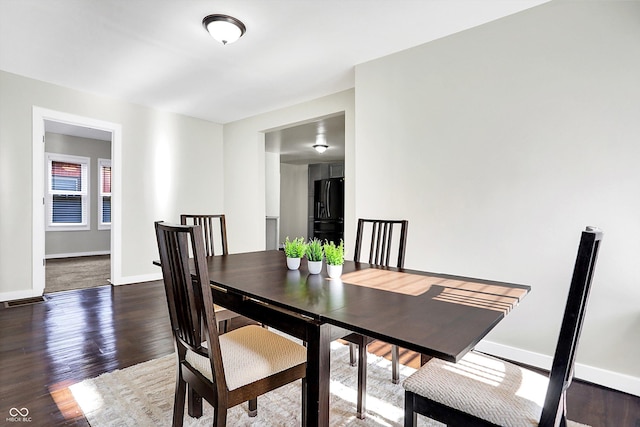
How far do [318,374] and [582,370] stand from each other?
198 centimetres

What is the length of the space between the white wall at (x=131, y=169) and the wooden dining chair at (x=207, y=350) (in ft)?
11.8

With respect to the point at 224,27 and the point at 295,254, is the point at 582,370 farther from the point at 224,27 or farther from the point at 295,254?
the point at 224,27

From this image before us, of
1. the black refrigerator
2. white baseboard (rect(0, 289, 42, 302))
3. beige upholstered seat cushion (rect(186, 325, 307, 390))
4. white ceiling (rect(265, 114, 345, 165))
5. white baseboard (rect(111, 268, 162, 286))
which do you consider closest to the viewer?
beige upholstered seat cushion (rect(186, 325, 307, 390))

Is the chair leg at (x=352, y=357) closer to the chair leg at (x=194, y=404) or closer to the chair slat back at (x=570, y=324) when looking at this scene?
the chair leg at (x=194, y=404)

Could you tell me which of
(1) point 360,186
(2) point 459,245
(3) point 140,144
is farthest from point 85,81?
(2) point 459,245

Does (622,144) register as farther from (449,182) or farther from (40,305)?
(40,305)

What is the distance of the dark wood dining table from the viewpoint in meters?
0.92

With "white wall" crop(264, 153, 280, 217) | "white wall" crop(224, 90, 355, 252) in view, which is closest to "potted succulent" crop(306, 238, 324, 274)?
"white wall" crop(224, 90, 355, 252)

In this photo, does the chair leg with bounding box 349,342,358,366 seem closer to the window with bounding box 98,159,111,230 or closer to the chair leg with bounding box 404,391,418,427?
the chair leg with bounding box 404,391,418,427

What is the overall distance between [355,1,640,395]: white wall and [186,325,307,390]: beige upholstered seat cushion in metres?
1.72

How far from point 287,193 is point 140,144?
15.1 feet

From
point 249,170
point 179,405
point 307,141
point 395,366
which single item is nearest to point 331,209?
point 307,141

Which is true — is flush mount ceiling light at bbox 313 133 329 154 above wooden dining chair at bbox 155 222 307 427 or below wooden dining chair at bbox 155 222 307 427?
above

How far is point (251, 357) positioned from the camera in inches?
50.7
